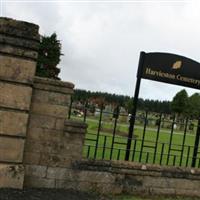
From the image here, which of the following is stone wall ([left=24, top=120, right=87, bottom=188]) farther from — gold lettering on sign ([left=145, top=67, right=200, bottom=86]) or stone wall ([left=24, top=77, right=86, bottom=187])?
gold lettering on sign ([left=145, top=67, right=200, bottom=86])

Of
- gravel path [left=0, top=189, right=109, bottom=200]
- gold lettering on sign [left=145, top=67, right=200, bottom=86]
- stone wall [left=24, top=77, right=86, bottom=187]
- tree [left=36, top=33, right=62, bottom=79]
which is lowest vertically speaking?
gravel path [left=0, top=189, right=109, bottom=200]

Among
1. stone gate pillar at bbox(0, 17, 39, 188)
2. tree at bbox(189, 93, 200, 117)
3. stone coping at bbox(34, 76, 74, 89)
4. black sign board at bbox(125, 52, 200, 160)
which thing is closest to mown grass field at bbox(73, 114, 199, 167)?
black sign board at bbox(125, 52, 200, 160)

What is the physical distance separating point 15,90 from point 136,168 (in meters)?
2.50

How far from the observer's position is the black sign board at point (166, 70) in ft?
23.8

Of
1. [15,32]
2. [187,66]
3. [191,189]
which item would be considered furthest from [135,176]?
[15,32]

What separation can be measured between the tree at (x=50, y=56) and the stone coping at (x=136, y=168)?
27118 millimetres

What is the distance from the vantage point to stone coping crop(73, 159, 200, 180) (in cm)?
655

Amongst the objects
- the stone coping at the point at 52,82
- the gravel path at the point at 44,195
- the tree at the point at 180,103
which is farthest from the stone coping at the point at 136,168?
the tree at the point at 180,103

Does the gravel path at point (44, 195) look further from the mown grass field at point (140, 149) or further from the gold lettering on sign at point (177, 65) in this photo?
the gold lettering on sign at point (177, 65)

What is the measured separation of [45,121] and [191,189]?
3.07m

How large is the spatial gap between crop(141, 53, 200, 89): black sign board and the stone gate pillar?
2.30 m

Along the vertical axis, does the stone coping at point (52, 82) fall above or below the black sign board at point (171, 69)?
below

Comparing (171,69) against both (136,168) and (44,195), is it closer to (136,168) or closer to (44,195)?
(136,168)

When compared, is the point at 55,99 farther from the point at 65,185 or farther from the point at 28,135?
the point at 65,185
